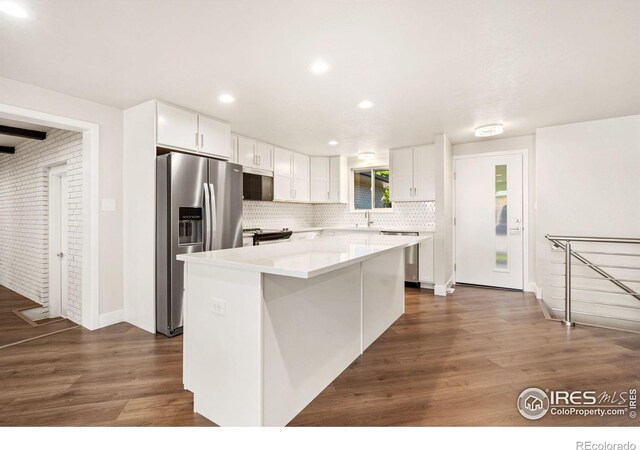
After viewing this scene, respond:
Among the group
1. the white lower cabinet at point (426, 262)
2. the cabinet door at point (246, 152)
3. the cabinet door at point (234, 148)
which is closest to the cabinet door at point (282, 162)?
the cabinet door at point (246, 152)

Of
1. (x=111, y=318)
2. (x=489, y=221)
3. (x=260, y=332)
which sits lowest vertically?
(x=111, y=318)

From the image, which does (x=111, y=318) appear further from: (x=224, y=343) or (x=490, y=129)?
(x=490, y=129)

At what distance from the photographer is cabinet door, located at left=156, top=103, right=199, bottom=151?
125 inches

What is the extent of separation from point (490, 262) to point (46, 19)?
5723 mm

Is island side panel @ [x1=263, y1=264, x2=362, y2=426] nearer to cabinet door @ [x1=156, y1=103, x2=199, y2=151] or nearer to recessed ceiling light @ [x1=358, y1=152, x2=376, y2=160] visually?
cabinet door @ [x1=156, y1=103, x2=199, y2=151]

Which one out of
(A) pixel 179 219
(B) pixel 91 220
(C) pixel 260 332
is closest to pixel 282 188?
(A) pixel 179 219

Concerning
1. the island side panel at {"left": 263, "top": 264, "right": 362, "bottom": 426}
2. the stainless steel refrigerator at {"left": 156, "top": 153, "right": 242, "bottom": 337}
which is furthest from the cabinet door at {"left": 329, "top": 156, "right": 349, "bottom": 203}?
the island side panel at {"left": 263, "top": 264, "right": 362, "bottom": 426}

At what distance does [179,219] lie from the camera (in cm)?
311

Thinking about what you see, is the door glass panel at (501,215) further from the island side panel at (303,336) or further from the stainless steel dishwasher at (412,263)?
the island side panel at (303,336)

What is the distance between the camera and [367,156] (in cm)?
570

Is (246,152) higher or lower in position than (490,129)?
lower

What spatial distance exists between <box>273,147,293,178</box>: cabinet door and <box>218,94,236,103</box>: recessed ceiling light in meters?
2.01

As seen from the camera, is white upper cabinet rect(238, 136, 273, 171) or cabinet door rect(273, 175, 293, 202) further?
cabinet door rect(273, 175, 293, 202)

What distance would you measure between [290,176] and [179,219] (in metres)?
2.76
